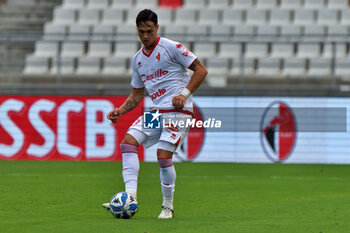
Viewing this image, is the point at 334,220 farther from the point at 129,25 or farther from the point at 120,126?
the point at 129,25

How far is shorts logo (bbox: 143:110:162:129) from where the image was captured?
21.2 ft

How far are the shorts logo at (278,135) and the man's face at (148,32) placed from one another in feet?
29.6

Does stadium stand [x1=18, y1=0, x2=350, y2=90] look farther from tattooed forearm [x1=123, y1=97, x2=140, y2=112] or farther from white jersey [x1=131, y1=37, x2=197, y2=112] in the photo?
white jersey [x1=131, y1=37, x2=197, y2=112]

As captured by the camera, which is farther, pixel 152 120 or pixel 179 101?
pixel 152 120

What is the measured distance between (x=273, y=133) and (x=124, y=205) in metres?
9.27

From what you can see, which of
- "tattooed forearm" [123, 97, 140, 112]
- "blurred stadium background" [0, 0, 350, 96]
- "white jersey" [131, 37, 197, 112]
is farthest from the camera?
"blurred stadium background" [0, 0, 350, 96]

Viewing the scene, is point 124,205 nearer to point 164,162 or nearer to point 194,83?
point 164,162

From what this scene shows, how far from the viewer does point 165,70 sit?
21.4 ft

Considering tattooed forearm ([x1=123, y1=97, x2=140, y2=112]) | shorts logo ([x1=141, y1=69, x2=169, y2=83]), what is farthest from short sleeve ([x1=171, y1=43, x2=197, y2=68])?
tattooed forearm ([x1=123, y1=97, x2=140, y2=112])

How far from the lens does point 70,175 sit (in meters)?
12.0

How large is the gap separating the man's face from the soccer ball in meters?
1.39

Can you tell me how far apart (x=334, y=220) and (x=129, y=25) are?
550 inches

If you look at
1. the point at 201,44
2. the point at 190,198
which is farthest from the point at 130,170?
the point at 201,44

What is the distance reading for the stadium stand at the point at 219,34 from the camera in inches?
688
